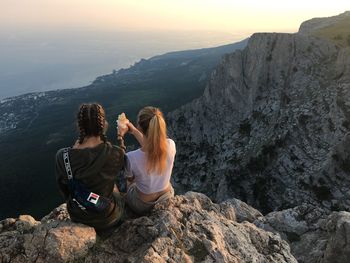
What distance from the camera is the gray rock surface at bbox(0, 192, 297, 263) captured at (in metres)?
10.0

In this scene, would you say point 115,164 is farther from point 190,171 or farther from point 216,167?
point 190,171

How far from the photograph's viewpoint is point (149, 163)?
11.1 metres

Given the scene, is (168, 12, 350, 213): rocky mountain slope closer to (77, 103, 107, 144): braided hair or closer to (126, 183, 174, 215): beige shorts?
(126, 183, 174, 215): beige shorts

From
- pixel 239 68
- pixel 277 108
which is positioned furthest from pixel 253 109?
pixel 239 68

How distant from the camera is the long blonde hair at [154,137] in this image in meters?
10.6

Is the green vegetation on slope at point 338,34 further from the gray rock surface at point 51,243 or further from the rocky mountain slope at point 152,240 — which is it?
the gray rock surface at point 51,243

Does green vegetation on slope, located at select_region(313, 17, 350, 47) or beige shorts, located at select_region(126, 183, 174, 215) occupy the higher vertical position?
green vegetation on slope, located at select_region(313, 17, 350, 47)

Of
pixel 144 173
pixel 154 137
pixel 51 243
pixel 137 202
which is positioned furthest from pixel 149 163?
pixel 51 243

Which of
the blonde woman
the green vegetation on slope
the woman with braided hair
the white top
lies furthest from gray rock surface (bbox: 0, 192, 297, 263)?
the green vegetation on slope

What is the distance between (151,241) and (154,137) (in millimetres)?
Result: 3096

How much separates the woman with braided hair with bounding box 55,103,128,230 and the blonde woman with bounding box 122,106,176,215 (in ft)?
2.50

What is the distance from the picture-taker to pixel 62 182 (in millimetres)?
10117

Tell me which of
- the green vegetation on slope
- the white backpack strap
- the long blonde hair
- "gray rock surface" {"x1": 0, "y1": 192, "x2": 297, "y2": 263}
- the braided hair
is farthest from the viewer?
the green vegetation on slope

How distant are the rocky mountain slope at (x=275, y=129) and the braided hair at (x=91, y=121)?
32276 millimetres
